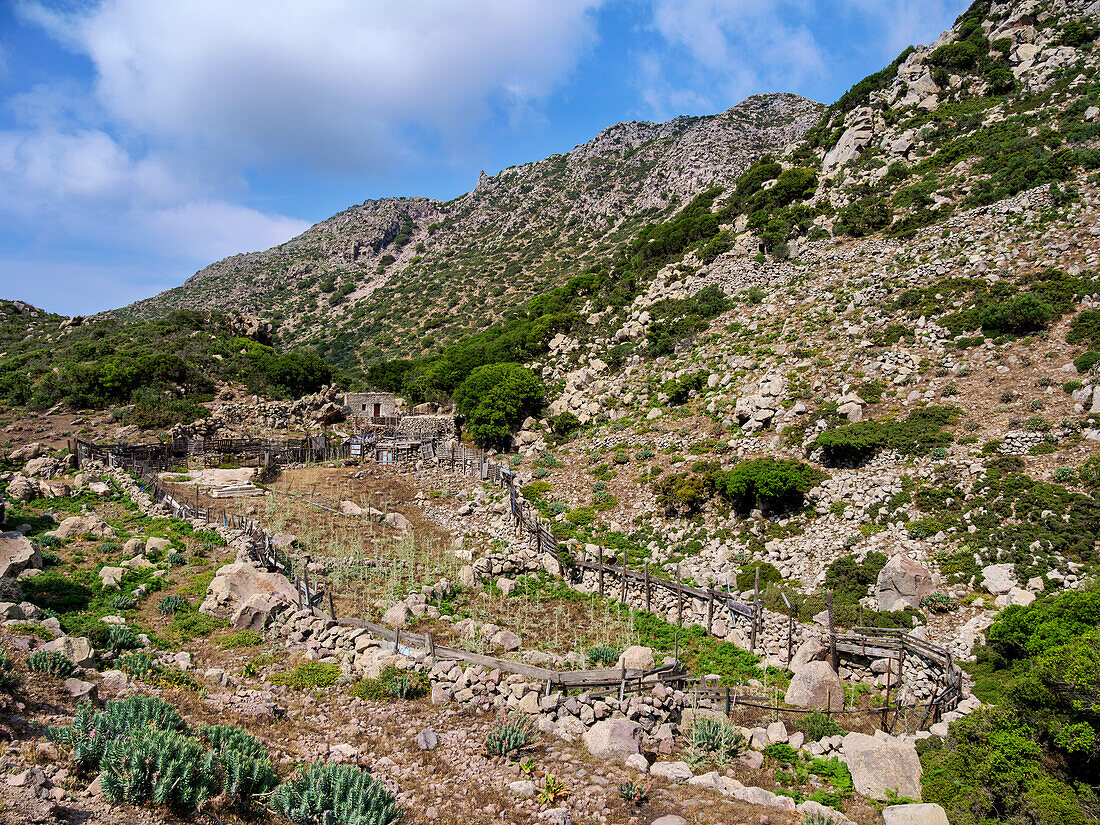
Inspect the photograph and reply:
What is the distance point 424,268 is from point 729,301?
74526 mm

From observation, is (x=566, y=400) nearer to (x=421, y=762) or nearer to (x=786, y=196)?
(x=786, y=196)

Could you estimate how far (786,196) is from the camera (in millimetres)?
39531

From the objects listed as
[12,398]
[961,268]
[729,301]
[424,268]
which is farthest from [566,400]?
[424,268]

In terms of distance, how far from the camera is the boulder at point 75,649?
8.04m

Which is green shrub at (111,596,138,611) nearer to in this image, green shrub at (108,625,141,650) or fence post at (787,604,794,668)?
green shrub at (108,625,141,650)

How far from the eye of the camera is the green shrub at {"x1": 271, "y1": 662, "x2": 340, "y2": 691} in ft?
31.9

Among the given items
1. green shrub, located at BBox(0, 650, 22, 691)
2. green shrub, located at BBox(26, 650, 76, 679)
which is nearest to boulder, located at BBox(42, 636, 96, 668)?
green shrub, located at BBox(26, 650, 76, 679)

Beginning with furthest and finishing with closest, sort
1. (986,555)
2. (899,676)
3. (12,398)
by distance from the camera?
(12,398)
(986,555)
(899,676)

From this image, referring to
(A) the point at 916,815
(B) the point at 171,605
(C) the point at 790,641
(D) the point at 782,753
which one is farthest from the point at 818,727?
(B) the point at 171,605

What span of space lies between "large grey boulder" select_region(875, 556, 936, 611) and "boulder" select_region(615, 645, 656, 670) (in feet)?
21.2

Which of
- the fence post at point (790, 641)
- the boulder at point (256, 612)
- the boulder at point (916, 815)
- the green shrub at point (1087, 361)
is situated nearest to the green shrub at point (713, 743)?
the boulder at point (916, 815)

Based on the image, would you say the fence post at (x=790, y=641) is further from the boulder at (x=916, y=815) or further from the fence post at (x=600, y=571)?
the fence post at (x=600, y=571)

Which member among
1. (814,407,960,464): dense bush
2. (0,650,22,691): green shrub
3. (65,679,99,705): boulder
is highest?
(814,407,960,464): dense bush

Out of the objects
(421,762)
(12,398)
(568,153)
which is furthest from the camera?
(568,153)
